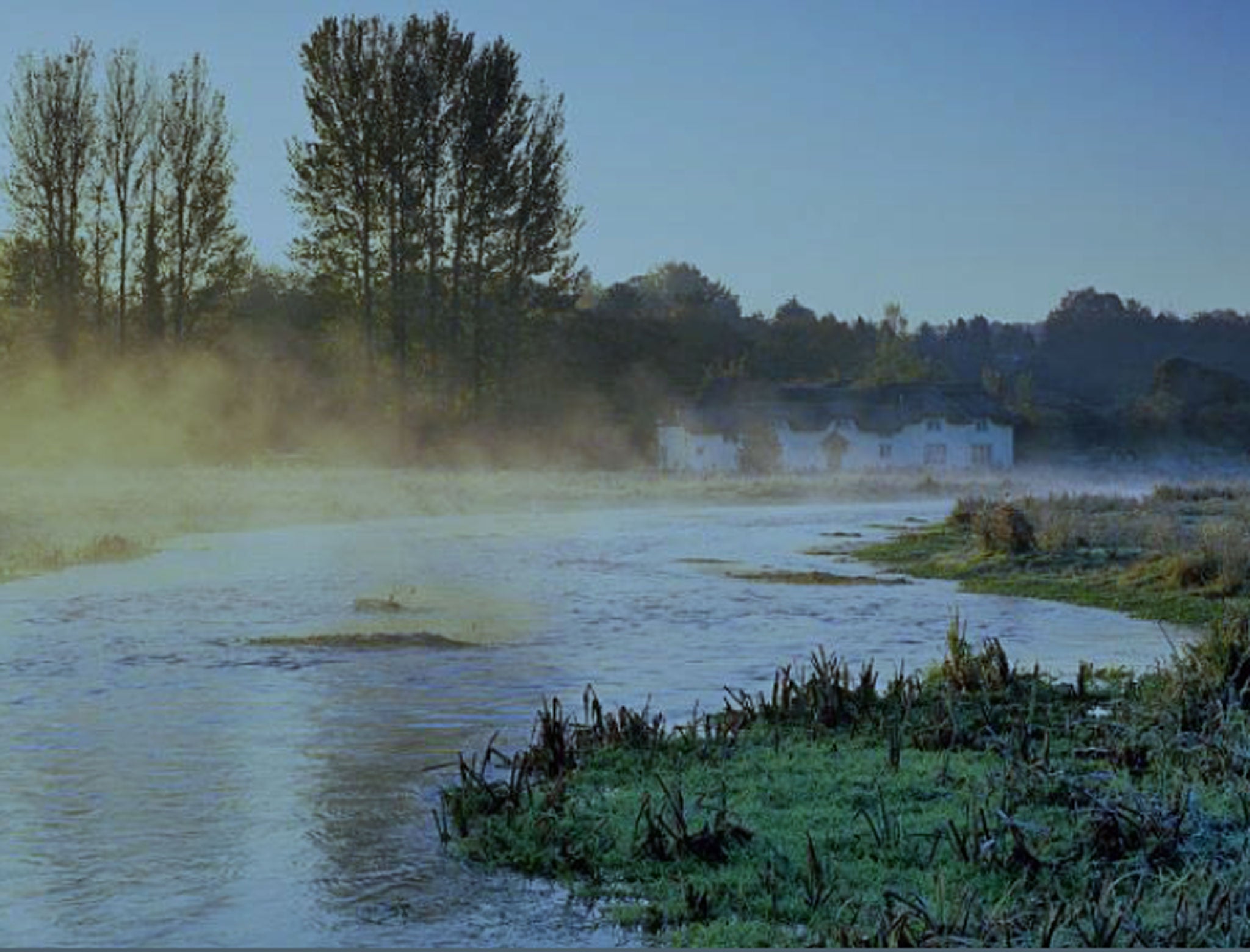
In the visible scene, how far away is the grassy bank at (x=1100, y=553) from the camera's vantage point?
2030cm

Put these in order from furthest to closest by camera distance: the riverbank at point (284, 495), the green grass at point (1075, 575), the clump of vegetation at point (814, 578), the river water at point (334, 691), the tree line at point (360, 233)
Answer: the tree line at point (360, 233) < the riverbank at point (284, 495) < the clump of vegetation at point (814, 578) < the green grass at point (1075, 575) < the river water at point (334, 691)

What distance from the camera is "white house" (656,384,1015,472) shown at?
86.1m

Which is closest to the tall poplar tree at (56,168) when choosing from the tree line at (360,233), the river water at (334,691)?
the tree line at (360,233)

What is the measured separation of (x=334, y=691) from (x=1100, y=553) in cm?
1383

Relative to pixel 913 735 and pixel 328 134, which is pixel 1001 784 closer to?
pixel 913 735

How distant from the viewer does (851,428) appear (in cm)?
9162

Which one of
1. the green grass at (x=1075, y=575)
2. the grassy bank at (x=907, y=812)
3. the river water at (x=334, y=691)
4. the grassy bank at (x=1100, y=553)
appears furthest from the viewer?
the grassy bank at (x=1100, y=553)

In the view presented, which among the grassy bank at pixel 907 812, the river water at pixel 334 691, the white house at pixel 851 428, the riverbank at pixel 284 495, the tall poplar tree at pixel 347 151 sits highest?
the tall poplar tree at pixel 347 151

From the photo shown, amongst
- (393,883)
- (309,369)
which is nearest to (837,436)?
(309,369)

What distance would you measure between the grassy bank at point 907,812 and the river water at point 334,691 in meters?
0.50

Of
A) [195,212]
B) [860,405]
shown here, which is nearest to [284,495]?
[195,212]

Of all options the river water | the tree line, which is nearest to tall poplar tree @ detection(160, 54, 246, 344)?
the tree line

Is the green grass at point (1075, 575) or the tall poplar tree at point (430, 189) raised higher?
the tall poplar tree at point (430, 189)

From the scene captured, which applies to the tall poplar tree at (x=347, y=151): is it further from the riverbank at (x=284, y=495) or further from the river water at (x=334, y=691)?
the river water at (x=334, y=691)
